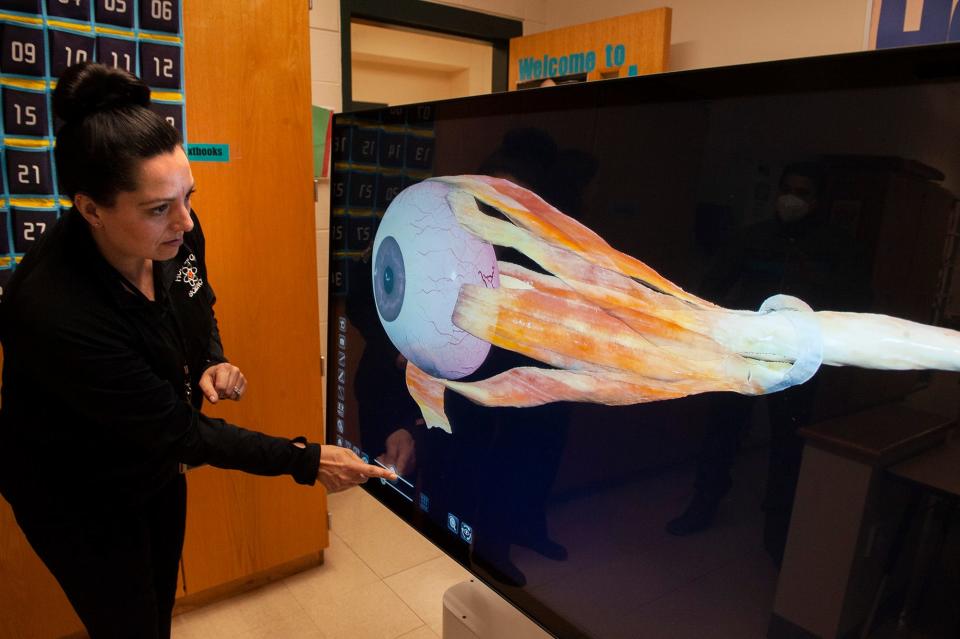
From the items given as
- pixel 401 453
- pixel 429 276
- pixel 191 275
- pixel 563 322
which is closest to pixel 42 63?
pixel 191 275

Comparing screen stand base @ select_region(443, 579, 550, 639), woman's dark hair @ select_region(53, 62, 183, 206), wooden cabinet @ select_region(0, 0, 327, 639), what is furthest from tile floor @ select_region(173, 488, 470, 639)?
woman's dark hair @ select_region(53, 62, 183, 206)

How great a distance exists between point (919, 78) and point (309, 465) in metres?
1.22

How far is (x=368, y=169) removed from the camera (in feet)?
4.45

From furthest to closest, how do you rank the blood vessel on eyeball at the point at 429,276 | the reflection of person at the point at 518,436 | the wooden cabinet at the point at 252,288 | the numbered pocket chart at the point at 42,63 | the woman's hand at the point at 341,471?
the wooden cabinet at the point at 252,288 < the numbered pocket chart at the point at 42,63 < the woman's hand at the point at 341,471 < the blood vessel on eyeball at the point at 429,276 < the reflection of person at the point at 518,436

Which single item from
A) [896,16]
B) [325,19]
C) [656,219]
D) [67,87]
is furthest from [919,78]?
[325,19]

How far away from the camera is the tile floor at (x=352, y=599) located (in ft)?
6.97

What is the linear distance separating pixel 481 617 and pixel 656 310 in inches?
32.1

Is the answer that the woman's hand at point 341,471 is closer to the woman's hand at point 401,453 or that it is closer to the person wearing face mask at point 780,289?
the woman's hand at point 401,453

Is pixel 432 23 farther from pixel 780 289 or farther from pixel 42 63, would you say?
pixel 780 289

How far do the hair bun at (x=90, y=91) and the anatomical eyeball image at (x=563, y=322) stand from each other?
22.6 inches

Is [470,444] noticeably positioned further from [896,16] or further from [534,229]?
[896,16]

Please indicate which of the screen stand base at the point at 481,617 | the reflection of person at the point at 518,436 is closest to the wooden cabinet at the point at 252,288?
the screen stand base at the point at 481,617

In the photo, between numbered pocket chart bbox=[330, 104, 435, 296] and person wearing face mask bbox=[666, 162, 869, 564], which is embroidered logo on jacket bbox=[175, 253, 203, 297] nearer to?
numbered pocket chart bbox=[330, 104, 435, 296]

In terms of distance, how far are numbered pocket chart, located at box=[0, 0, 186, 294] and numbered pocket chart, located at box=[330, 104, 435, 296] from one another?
2.89 feet
